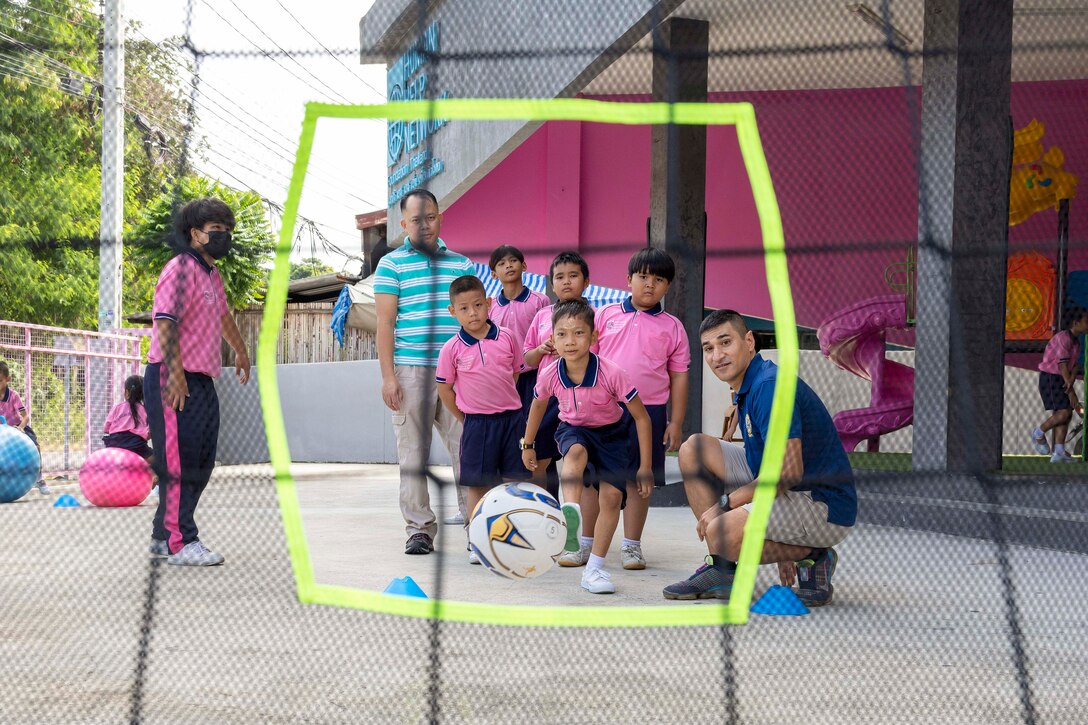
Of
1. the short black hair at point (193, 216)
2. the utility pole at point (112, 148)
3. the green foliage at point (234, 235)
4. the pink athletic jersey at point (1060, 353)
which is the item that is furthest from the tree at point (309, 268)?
the pink athletic jersey at point (1060, 353)

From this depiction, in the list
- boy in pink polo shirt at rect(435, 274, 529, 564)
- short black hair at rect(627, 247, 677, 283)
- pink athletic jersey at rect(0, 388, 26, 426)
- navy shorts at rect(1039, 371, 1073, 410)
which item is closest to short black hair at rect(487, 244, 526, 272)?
boy in pink polo shirt at rect(435, 274, 529, 564)

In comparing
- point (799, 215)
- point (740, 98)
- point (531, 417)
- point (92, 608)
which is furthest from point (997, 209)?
point (92, 608)

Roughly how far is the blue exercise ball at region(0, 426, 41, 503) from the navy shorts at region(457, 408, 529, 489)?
251 centimetres

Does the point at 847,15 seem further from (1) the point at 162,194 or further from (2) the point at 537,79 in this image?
(1) the point at 162,194

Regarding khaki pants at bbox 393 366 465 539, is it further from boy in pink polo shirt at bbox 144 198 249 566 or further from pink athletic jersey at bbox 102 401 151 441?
pink athletic jersey at bbox 102 401 151 441

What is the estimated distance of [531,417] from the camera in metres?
3.07

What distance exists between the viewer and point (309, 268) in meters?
2.41

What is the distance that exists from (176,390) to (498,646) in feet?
3.56

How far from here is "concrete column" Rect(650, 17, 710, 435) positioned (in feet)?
9.66

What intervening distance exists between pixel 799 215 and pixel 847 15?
23.8 inches

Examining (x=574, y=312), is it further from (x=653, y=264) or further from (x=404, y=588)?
(x=404, y=588)

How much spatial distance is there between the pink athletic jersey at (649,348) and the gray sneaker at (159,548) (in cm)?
149

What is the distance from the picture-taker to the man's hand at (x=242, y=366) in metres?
2.37

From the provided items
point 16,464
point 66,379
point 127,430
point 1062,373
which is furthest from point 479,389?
point 1062,373
